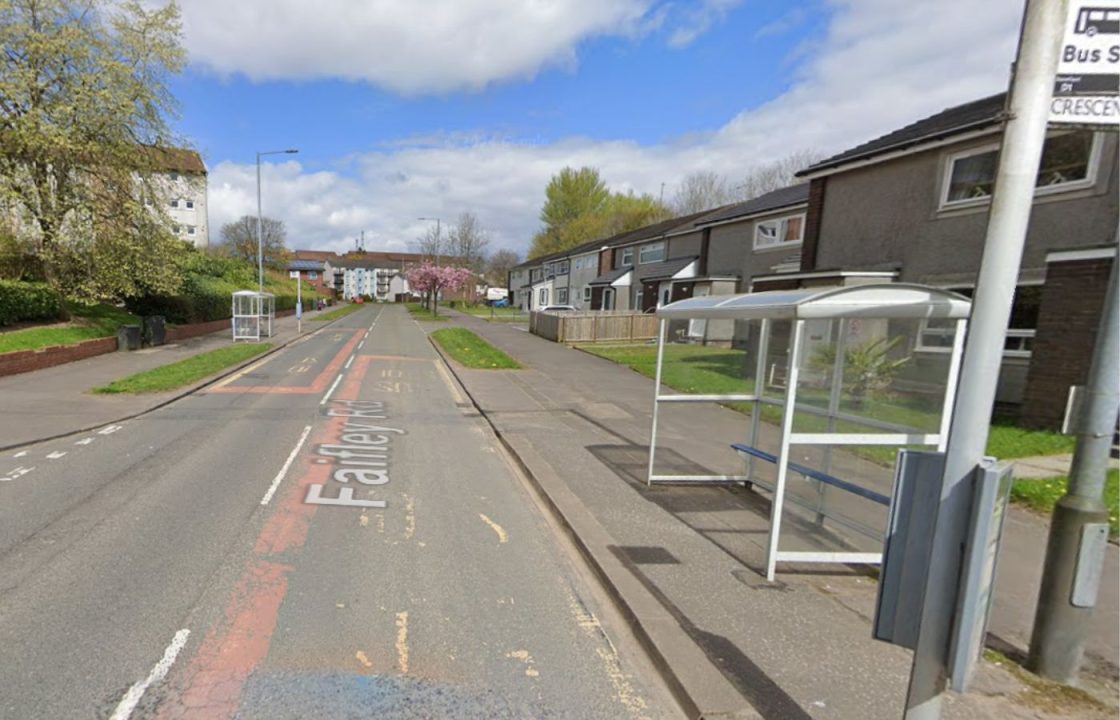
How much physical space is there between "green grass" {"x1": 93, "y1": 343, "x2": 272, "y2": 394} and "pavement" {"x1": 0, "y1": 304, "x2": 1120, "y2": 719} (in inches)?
68.7

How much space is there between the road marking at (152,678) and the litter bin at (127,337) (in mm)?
18010

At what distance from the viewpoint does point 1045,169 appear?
31.9ft

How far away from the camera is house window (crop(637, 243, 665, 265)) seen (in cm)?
3241

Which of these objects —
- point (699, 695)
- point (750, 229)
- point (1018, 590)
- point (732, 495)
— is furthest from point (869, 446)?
point (750, 229)

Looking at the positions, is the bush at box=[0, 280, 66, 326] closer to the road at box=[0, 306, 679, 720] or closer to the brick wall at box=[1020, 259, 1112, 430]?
the road at box=[0, 306, 679, 720]


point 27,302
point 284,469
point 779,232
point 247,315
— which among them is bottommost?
point 284,469

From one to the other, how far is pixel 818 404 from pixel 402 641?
13.4 feet

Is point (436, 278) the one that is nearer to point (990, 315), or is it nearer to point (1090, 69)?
point (1090, 69)

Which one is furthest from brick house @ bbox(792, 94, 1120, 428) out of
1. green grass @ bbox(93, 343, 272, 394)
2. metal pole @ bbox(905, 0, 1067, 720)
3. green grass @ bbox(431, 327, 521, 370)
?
green grass @ bbox(93, 343, 272, 394)

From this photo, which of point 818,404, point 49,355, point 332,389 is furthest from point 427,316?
point 818,404

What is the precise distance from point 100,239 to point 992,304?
2142 cm

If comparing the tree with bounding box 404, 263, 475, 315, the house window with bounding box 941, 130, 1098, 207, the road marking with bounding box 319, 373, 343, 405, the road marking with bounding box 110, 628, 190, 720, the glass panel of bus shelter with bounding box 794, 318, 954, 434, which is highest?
the house window with bounding box 941, 130, 1098, 207

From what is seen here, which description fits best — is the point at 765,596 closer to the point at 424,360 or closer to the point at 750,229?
the point at 424,360

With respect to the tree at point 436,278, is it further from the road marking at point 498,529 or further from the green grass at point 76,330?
the road marking at point 498,529
